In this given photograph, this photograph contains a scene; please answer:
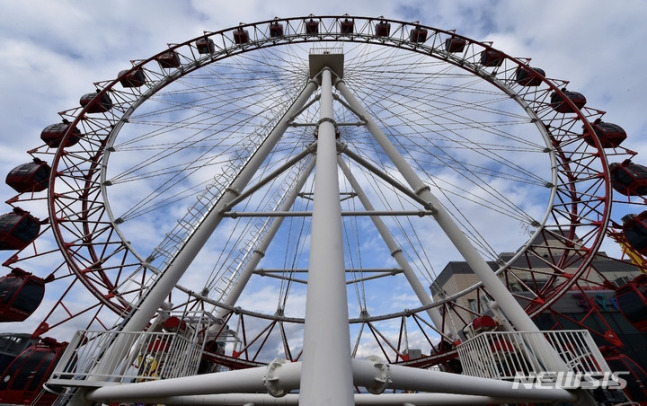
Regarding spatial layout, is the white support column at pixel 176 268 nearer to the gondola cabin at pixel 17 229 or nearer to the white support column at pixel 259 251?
the white support column at pixel 259 251

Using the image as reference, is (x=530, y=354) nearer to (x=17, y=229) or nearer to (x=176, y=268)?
(x=176, y=268)

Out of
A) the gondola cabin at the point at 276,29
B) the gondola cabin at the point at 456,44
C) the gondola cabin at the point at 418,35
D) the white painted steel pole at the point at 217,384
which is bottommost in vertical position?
the white painted steel pole at the point at 217,384

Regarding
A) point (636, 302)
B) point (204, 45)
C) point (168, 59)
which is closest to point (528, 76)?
point (636, 302)

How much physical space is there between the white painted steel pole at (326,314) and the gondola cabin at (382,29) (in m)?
14.6

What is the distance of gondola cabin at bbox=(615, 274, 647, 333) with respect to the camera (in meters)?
11.2

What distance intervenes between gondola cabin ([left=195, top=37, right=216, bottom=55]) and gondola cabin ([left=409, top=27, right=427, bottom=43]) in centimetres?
1050

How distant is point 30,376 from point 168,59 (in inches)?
575

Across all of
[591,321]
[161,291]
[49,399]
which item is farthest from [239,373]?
[591,321]

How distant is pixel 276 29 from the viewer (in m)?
18.0

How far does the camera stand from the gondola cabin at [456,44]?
17.6 meters

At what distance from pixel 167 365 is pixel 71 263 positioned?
8754 mm

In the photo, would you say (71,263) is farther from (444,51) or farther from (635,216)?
(635,216)

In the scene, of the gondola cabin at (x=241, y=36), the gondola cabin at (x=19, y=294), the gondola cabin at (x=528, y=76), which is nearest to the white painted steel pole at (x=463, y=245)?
the gondola cabin at (x=241, y=36)

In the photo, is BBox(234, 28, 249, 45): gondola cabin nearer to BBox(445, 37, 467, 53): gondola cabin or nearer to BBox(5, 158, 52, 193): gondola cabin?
BBox(445, 37, 467, 53): gondola cabin
